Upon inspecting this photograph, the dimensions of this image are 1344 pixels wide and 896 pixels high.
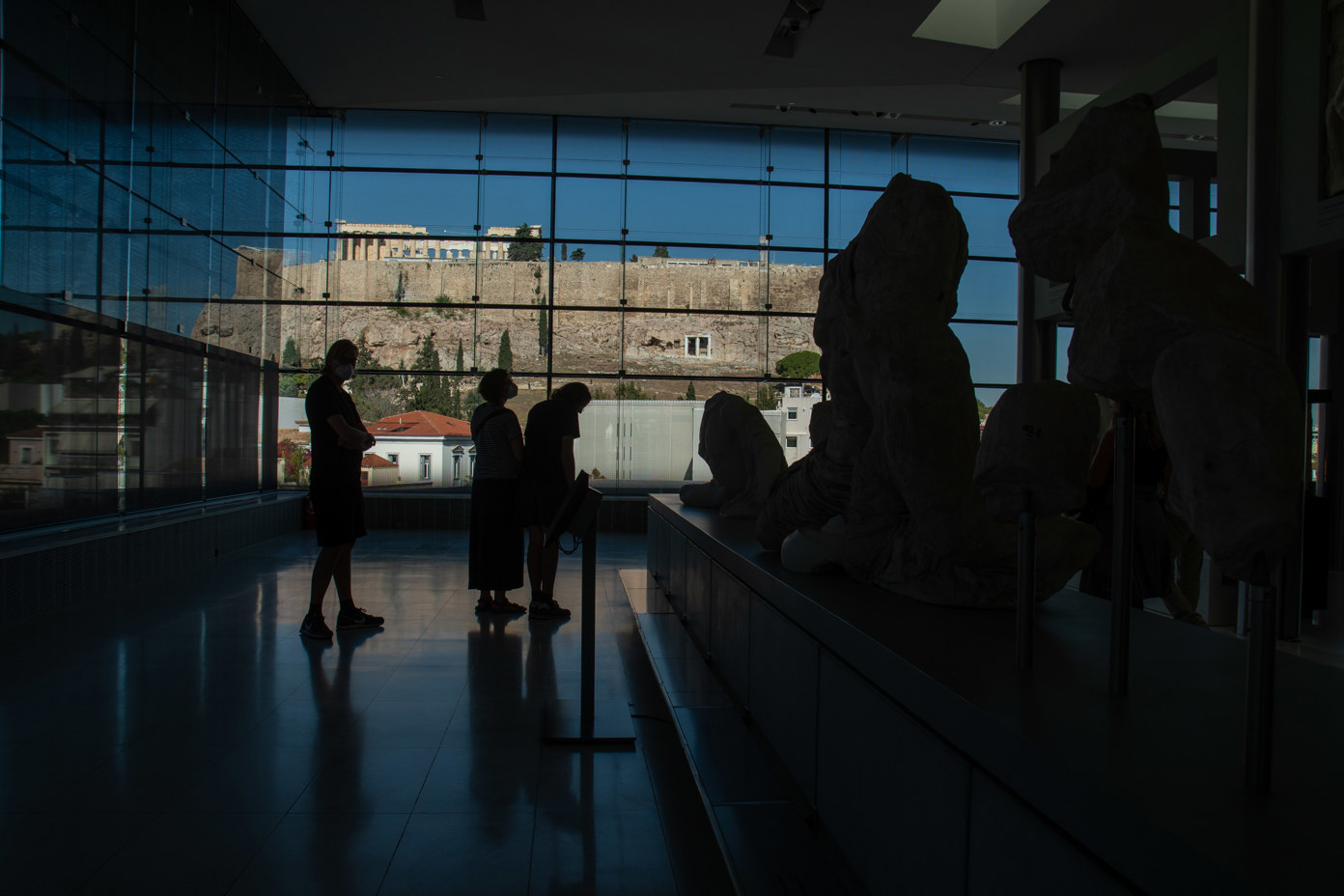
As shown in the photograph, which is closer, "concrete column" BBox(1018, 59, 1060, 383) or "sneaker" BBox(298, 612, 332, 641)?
"sneaker" BBox(298, 612, 332, 641)

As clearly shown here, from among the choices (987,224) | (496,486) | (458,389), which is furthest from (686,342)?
Result: (496,486)

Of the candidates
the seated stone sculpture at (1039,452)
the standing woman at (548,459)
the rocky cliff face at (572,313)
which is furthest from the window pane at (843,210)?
the seated stone sculpture at (1039,452)

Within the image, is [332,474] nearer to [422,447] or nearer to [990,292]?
[422,447]

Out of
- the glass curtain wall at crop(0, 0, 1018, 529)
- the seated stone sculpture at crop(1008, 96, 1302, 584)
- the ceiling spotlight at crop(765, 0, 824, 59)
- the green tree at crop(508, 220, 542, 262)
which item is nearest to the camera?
the seated stone sculpture at crop(1008, 96, 1302, 584)

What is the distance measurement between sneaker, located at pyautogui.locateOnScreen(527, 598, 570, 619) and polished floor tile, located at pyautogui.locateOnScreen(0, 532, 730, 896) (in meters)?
0.10

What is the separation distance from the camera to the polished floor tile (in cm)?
252

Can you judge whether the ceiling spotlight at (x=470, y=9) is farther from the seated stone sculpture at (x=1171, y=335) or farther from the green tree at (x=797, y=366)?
the seated stone sculpture at (x=1171, y=335)

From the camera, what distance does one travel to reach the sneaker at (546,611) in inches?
229

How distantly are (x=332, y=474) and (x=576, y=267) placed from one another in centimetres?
917

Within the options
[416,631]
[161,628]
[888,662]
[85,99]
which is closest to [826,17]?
[85,99]

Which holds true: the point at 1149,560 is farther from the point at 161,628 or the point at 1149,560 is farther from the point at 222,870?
the point at 161,628

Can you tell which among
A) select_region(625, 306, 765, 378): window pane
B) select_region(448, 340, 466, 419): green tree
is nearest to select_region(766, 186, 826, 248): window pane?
select_region(625, 306, 765, 378): window pane

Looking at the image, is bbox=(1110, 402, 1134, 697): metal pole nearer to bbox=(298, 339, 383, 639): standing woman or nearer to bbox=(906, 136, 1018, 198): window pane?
bbox=(298, 339, 383, 639): standing woman

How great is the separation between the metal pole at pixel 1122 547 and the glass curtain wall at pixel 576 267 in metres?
12.3
